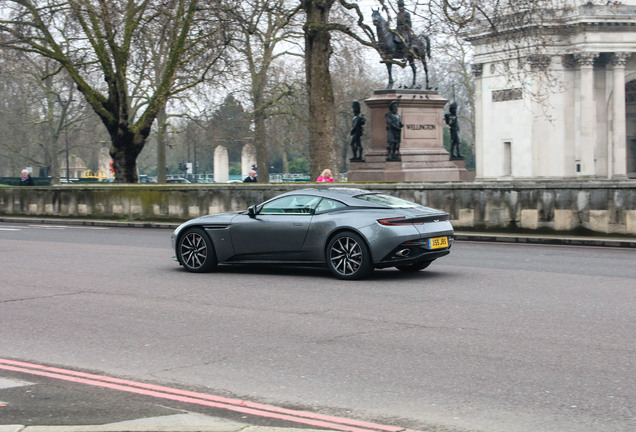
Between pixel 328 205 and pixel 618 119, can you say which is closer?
pixel 328 205

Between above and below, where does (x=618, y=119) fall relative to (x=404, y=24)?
below

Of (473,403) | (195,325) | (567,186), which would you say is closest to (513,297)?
(195,325)

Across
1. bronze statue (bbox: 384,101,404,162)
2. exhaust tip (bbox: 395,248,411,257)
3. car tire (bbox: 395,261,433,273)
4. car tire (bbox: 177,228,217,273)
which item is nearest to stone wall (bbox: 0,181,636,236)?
bronze statue (bbox: 384,101,404,162)

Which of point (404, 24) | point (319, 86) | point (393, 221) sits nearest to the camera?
point (393, 221)

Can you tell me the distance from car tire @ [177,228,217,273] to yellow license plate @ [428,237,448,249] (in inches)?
133

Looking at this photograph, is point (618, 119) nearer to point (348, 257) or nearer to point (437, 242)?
point (437, 242)

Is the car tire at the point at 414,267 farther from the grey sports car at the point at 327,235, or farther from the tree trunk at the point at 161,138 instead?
the tree trunk at the point at 161,138

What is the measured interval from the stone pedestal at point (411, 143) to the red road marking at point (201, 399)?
22.9 m

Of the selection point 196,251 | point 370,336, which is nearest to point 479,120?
point 196,251

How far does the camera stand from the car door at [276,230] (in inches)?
519

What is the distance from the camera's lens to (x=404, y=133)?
1198 inches

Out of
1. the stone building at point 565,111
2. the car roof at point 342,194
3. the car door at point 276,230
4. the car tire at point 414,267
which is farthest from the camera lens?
the stone building at point 565,111

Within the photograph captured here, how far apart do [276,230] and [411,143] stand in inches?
705

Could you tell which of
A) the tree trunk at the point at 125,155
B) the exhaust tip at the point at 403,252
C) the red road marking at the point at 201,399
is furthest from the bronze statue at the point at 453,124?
the red road marking at the point at 201,399
